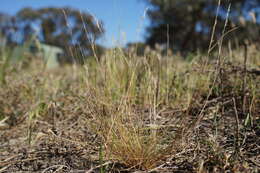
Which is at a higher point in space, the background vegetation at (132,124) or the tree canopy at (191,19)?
the tree canopy at (191,19)

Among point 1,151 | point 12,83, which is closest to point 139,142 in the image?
point 1,151

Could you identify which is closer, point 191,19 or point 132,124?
point 132,124

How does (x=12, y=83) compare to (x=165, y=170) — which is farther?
(x=12, y=83)

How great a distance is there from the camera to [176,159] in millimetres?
811

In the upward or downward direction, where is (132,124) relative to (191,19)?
downward

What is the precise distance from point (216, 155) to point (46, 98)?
1.20m

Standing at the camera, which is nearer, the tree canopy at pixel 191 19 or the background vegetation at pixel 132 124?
the background vegetation at pixel 132 124

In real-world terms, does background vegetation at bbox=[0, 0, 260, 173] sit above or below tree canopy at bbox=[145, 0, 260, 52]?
below

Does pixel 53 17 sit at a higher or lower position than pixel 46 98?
higher

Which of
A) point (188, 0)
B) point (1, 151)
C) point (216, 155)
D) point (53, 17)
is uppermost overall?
point (53, 17)

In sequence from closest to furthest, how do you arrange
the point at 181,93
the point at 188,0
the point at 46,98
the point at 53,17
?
the point at 181,93 → the point at 46,98 → the point at 188,0 → the point at 53,17

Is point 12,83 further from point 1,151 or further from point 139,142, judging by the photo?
point 139,142

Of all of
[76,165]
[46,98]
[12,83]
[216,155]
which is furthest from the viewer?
[12,83]

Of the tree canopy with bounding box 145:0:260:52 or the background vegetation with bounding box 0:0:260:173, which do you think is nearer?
the background vegetation with bounding box 0:0:260:173
